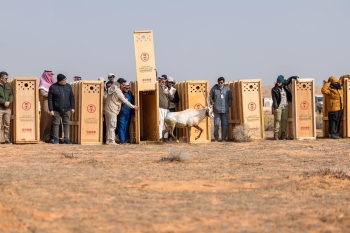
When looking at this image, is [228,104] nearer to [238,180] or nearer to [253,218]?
[238,180]

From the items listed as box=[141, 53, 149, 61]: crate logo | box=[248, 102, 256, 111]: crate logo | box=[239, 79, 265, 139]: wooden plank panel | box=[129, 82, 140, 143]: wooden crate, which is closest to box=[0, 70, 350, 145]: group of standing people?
box=[129, 82, 140, 143]: wooden crate

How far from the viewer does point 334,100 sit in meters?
20.5

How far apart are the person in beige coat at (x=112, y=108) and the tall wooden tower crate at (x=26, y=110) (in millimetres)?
1800

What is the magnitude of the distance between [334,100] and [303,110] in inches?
43.9

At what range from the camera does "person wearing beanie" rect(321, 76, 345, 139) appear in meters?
20.4

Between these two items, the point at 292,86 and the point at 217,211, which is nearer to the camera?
the point at 217,211

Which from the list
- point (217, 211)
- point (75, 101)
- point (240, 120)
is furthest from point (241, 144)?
point (217, 211)

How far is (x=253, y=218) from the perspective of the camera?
759cm

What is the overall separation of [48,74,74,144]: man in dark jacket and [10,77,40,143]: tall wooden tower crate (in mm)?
409

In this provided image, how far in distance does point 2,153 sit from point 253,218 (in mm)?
9087

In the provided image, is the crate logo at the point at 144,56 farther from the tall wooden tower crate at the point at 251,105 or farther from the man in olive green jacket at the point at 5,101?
the man in olive green jacket at the point at 5,101

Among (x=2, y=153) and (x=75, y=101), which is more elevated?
(x=75, y=101)

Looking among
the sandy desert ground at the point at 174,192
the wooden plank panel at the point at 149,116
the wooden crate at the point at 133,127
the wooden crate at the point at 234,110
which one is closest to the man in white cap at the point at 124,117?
the wooden crate at the point at 133,127

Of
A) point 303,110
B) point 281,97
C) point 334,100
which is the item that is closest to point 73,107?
point 281,97
